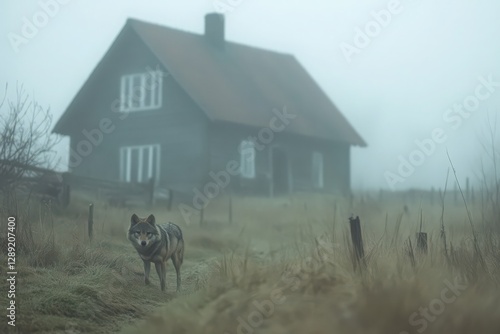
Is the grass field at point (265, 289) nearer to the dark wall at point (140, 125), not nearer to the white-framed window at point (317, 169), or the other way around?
the dark wall at point (140, 125)

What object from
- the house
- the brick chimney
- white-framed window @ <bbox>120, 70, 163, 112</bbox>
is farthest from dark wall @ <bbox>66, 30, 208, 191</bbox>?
the brick chimney

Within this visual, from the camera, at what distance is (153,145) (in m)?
29.1

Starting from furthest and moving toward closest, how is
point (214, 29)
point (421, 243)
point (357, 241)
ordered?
point (214, 29) < point (421, 243) < point (357, 241)

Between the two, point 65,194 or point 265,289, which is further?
point 65,194

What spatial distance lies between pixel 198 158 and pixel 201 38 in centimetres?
615

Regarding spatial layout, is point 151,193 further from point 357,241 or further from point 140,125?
point 357,241

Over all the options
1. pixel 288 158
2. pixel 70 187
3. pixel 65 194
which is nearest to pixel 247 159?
pixel 288 158

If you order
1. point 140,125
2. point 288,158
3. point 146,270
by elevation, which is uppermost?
point 140,125

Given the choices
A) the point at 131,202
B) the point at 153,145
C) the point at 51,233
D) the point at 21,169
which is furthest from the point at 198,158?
the point at 51,233

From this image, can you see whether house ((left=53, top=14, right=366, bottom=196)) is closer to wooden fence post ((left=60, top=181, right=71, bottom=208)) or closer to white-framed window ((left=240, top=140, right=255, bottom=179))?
white-framed window ((left=240, top=140, right=255, bottom=179))

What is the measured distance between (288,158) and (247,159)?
2208mm

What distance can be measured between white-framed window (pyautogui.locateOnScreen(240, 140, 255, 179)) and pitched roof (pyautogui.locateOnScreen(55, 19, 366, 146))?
1134 millimetres

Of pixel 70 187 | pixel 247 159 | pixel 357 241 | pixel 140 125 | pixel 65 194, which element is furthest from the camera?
pixel 247 159

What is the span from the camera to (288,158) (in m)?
31.6
